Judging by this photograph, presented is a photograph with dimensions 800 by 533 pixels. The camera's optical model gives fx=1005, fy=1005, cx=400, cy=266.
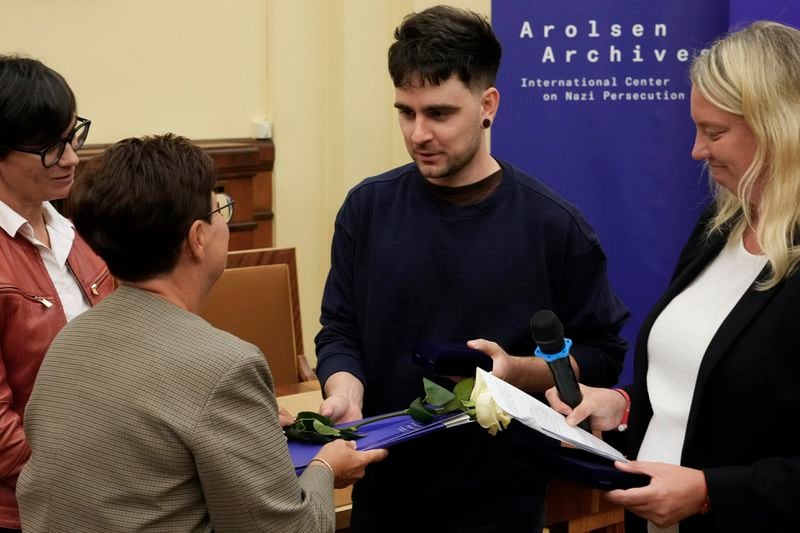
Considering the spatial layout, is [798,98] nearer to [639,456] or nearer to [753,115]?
[753,115]

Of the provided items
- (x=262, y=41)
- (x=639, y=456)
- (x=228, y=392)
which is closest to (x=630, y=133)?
(x=262, y=41)

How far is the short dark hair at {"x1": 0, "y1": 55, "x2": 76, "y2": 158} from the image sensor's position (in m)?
2.19

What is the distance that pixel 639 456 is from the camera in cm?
201

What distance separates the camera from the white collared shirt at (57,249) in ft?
7.09

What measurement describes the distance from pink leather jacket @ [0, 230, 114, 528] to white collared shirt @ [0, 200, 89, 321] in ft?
0.07

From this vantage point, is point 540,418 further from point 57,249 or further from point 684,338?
point 57,249

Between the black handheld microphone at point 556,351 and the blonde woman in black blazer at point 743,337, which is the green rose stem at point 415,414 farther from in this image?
the blonde woman in black blazer at point 743,337

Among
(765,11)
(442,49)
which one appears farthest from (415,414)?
(765,11)

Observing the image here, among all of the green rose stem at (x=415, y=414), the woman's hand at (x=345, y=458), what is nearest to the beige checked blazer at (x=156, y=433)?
the woman's hand at (x=345, y=458)

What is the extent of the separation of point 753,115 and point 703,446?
61 centimetres

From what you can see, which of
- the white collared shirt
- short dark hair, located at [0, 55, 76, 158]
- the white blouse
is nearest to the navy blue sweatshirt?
the white blouse

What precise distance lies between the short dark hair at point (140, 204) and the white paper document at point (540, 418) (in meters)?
0.60

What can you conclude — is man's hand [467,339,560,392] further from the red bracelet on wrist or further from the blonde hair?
the blonde hair

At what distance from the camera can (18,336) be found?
2.05m
